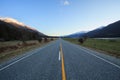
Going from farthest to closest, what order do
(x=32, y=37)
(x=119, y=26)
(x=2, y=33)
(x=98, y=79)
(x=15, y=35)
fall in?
(x=119, y=26), (x=32, y=37), (x=15, y=35), (x=2, y=33), (x=98, y=79)

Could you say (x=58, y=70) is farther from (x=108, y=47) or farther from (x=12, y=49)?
(x=108, y=47)

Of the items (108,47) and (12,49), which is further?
(108,47)

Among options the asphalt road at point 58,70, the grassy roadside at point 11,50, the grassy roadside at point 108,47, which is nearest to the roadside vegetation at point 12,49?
the grassy roadside at point 11,50

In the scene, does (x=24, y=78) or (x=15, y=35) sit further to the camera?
(x=15, y=35)

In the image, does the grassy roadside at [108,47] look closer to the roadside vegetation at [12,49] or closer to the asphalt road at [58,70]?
the asphalt road at [58,70]

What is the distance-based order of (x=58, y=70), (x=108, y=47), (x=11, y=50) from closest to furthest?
(x=58, y=70)
(x=11, y=50)
(x=108, y=47)

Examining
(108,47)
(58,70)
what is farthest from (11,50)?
(58,70)

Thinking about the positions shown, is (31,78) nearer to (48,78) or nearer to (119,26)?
(48,78)

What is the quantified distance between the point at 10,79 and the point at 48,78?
5.26ft

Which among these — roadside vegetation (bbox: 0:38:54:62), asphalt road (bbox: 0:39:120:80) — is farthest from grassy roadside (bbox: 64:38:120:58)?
roadside vegetation (bbox: 0:38:54:62)

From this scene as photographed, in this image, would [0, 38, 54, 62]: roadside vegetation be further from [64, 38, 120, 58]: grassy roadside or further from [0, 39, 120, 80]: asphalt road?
[64, 38, 120, 58]: grassy roadside

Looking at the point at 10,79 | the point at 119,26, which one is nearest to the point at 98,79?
the point at 10,79

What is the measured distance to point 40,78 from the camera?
588 centimetres

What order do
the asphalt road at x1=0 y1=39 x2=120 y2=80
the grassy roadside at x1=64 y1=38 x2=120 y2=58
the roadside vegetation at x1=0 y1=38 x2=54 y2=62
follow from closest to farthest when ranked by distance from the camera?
the asphalt road at x1=0 y1=39 x2=120 y2=80 < the roadside vegetation at x1=0 y1=38 x2=54 y2=62 < the grassy roadside at x1=64 y1=38 x2=120 y2=58
